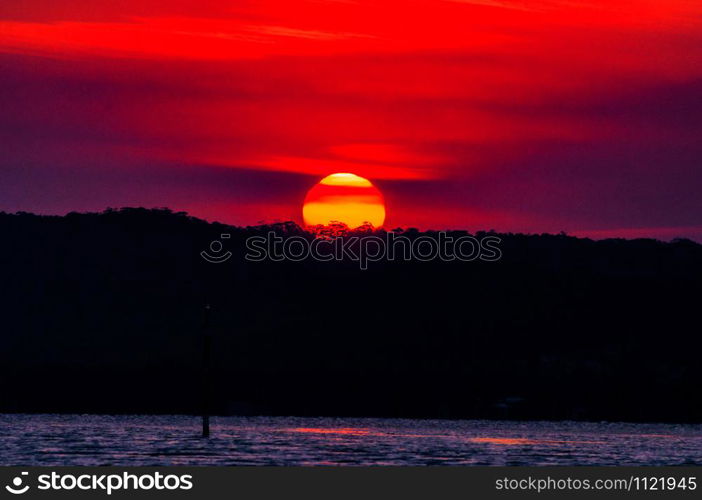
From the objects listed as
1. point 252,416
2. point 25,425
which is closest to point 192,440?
point 25,425

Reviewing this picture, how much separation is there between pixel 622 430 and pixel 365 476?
85.2 metres

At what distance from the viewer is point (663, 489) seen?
234 feet

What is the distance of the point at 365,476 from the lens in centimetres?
8038

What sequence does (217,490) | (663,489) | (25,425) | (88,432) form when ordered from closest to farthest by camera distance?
(217,490)
(663,489)
(88,432)
(25,425)

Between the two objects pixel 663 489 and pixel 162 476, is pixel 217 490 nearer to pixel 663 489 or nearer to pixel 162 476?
pixel 162 476

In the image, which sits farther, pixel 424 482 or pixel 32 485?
pixel 424 482

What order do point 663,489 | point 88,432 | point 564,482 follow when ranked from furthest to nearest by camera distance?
point 88,432
point 564,482
point 663,489

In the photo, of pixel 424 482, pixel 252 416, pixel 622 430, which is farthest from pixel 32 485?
pixel 252 416

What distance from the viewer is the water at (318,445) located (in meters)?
91.8

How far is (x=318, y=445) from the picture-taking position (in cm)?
10894

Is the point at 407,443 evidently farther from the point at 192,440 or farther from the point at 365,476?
the point at 365,476

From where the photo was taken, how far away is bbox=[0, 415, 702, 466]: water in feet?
301

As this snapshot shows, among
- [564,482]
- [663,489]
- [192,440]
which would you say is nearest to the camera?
[663,489]

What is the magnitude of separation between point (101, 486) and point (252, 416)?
13062 cm
